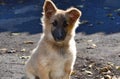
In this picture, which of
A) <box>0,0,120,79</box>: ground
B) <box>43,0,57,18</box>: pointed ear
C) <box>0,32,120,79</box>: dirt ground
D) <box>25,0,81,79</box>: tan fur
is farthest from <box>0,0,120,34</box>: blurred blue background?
<box>43,0,57,18</box>: pointed ear

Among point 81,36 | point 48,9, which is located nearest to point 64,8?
point 81,36

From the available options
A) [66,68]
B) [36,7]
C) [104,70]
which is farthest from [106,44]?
[36,7]

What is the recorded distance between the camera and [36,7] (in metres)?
14.5

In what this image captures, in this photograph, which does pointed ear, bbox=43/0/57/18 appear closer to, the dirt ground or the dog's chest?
the dog's chest

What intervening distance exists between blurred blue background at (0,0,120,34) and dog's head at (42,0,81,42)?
469cm

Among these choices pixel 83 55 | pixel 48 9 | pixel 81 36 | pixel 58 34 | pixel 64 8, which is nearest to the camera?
pixel 58 34

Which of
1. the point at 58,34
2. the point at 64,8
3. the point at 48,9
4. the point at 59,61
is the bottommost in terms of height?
the point at 64,8

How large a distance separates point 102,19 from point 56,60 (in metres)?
6.31

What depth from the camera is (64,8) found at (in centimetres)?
1402

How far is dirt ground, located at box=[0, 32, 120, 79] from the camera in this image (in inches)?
308

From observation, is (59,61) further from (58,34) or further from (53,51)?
(58,34)

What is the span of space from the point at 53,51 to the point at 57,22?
485 mm

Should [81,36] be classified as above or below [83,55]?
below

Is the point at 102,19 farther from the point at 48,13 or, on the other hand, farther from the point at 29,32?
the point at 48,13
